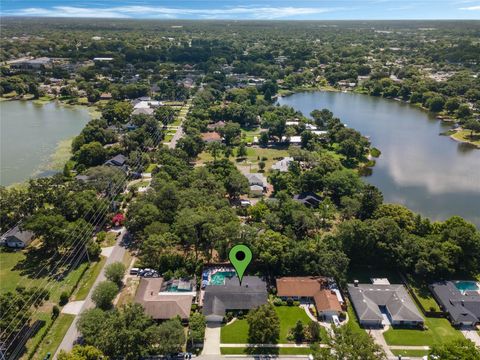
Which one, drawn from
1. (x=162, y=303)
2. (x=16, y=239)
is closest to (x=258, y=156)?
(x=162, y=303)

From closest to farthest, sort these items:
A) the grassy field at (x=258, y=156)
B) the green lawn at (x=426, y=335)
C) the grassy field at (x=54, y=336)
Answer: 1. the grassy field at (x=54, y=336)
2. the green lawn at (x=426, y=335)
3. the grassy field at (x=258, y=156)

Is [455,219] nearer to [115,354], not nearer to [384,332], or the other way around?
[384,332]

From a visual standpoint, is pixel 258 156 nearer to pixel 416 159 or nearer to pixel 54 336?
pixel 416 159

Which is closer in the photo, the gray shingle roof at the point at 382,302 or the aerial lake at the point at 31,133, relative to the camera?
the gray shingle roof at the point at 382,302

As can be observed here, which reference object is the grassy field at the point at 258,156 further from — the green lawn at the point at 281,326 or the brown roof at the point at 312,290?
the green lawn at the point at 281,326

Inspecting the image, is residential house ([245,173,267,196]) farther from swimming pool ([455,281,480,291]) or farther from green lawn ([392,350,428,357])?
green lawn ([392,350,428,357])

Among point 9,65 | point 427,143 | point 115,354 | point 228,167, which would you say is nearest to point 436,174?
point 427,143

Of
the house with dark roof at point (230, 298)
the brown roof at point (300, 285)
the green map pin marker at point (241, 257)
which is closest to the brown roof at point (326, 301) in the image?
the brown roof at point (300, 285)
